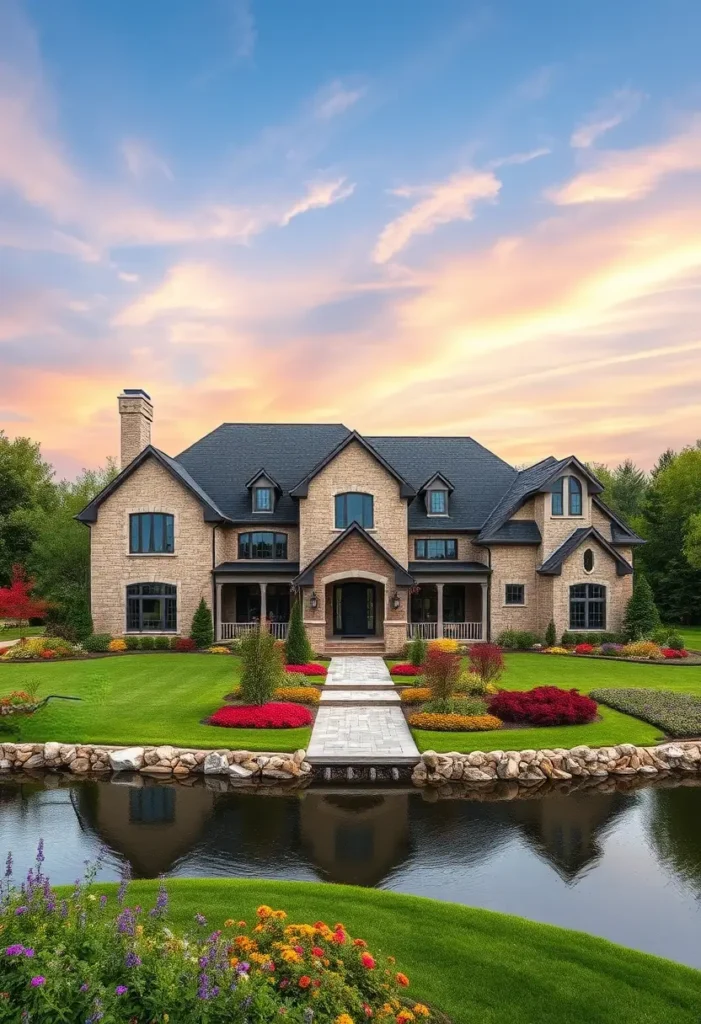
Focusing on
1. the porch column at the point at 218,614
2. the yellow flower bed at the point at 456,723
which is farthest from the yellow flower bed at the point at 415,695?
the porch column at the point at 218,614

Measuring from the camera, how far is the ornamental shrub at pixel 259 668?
16.8 metres

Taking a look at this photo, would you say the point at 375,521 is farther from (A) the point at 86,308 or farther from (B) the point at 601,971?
(B) the point at 601,971

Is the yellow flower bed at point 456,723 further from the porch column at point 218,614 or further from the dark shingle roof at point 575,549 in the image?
the porch column at point 218,614

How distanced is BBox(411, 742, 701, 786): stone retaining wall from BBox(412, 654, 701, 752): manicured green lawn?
532 mm

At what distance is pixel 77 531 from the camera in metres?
33.2

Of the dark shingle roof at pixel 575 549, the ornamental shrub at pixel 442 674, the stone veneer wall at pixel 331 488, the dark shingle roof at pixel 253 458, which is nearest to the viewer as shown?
the ornamental shrub at pixel 442 674

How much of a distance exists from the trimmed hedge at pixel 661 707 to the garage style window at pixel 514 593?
38.0 feet

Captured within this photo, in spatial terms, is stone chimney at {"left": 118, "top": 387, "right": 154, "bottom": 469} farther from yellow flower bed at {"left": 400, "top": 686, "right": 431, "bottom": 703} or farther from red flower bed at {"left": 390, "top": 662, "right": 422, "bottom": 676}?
yellow flower bed at {"left": 400, "top": 686, "right": 431, "bottom": 703}

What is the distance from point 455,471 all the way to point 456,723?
70.0ft

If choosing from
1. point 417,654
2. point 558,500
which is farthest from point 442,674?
point 558,500

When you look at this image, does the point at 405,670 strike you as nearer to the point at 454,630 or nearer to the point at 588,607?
the point at 454,630

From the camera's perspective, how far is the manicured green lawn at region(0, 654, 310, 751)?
1452cm

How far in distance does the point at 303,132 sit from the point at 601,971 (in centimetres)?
1780

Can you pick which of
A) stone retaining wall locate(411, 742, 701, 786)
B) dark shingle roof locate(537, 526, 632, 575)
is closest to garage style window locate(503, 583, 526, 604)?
dark shingle roof locate(537, 526, 632, 575)
